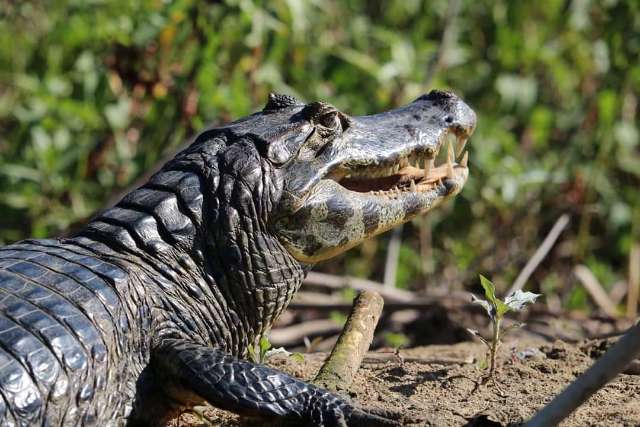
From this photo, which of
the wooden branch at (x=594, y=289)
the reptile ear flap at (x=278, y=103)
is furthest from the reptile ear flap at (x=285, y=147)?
the wooden branch at (x=594, y=289)

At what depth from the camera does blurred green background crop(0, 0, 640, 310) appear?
5.88 metres

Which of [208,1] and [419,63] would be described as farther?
[419,63]

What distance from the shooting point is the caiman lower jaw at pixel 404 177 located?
3623 mm

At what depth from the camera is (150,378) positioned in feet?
9.58

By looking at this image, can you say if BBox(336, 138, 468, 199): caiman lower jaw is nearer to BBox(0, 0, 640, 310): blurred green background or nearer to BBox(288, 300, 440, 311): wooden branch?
BBox(288, 300, 440, 311): wooden branch

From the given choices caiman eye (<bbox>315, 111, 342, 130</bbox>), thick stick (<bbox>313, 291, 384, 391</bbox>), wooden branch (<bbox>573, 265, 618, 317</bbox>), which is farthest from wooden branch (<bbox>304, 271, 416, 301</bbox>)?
caiman eye (<bbox>315, 111, 342, 130</bbox>)

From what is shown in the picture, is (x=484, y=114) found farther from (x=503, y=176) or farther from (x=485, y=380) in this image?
(x=485, y=380)

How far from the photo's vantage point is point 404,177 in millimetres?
3742

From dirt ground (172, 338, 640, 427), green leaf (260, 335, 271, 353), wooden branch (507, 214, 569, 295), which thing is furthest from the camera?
wooden branch (507, 214, 569, 295)

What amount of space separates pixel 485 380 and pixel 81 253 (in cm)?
133

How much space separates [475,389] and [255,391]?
766mm

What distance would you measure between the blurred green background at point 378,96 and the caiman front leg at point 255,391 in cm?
282

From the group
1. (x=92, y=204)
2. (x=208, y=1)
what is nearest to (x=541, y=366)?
(x=208, y=1)

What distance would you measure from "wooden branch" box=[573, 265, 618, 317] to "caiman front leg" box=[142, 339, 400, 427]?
143 inches
